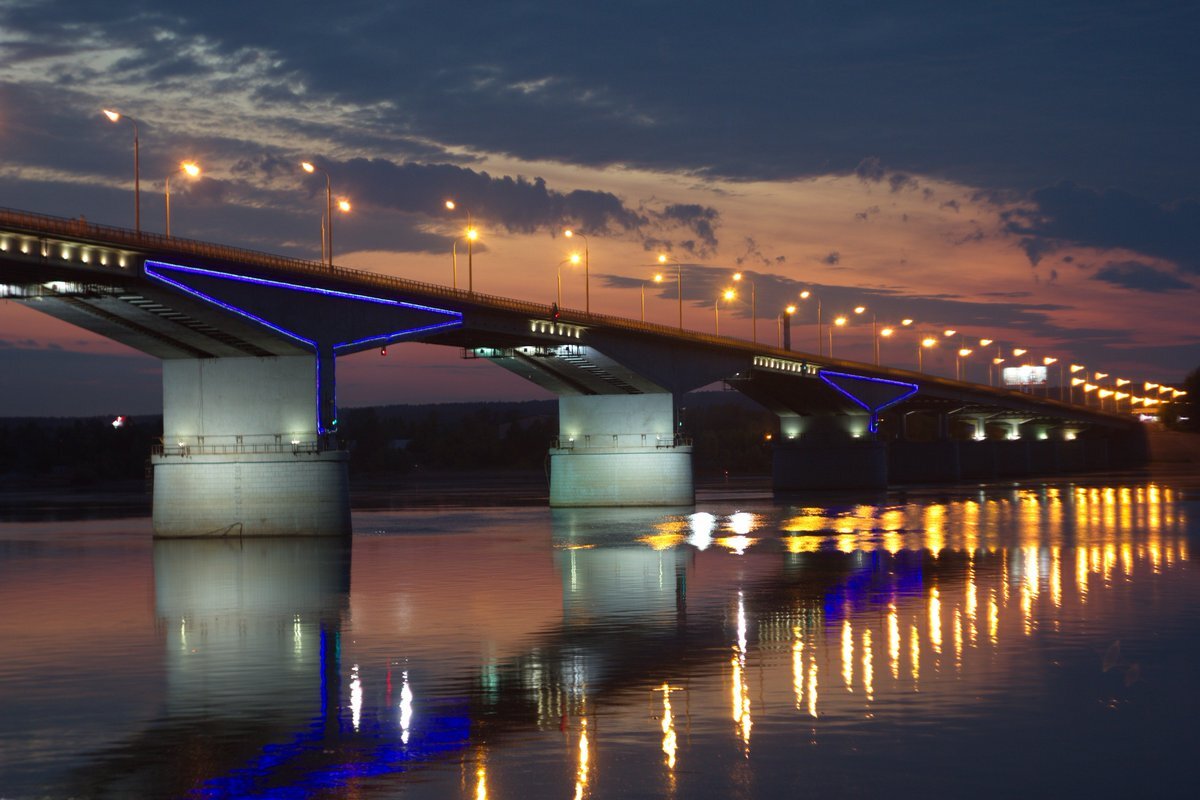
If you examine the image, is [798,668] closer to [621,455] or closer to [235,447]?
[235,447]

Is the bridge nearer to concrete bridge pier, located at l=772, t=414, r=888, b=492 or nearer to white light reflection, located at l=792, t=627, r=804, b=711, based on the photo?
white light reflection, located at l=792, t=627, r=804, b=711

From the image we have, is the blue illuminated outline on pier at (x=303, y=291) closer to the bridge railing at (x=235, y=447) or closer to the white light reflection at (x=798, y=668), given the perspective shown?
the bridge railing at (x=235, y=447)

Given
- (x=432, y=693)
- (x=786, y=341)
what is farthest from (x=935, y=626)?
(x=786, y=341)

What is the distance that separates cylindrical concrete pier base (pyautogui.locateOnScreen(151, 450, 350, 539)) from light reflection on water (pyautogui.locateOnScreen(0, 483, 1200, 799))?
45.9 feet

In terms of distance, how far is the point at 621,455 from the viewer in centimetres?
10044

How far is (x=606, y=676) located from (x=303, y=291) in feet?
142

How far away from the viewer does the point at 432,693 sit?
71.5 ft

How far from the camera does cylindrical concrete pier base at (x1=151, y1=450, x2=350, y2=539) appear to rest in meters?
63.9

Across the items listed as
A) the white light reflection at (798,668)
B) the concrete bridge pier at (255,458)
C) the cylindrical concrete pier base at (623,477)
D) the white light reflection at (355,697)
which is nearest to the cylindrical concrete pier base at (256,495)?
the concrete bridge pier at (255,458)

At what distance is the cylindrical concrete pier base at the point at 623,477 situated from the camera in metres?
98.9

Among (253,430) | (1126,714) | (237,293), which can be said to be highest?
(237,293)

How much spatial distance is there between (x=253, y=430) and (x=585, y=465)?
3859 centimetres

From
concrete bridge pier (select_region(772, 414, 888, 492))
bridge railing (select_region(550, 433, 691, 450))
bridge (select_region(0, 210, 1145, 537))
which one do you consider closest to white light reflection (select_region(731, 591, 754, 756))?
bridge (select_region(0, 210, 1145, 537))

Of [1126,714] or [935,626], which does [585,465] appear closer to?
[935,626]
